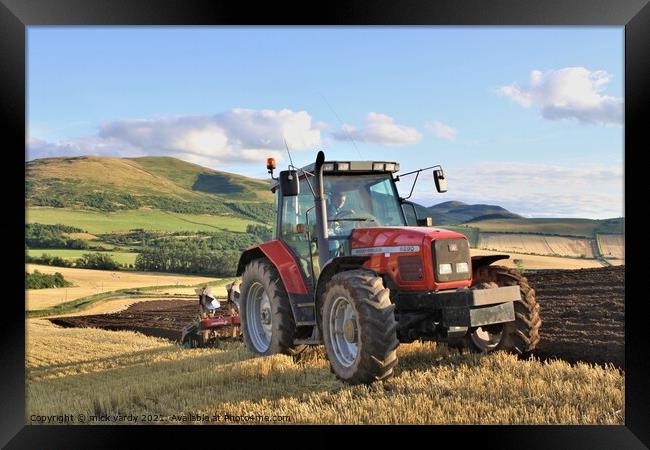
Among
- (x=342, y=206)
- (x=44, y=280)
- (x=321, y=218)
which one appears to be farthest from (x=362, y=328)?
(x=44, y=280)

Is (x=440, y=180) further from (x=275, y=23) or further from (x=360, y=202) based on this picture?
(x=275, y=23)

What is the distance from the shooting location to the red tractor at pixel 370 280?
590 centimetres

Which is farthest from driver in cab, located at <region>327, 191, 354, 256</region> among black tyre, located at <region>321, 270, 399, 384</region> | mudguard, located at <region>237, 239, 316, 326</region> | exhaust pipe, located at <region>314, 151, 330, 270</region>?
mudguard, located at <region>237, 239, 316, 326</region>

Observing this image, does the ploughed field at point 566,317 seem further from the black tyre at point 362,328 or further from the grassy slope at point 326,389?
the black tyre at point 362,328

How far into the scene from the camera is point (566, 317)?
29.7 feet

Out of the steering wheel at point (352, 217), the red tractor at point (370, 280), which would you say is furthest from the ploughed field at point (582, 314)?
the steering wheel at point (352, 217)

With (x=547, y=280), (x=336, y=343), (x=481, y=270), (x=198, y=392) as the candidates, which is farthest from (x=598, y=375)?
(x=547, y=280)

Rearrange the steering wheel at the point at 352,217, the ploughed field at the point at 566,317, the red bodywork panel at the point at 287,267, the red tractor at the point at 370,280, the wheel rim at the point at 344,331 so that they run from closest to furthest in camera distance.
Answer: the red tractor at the point at 370,280 → the wheel rim at the point at 344,331 → the steering wheel at the point at 352,217 → the red bodywork panel at the point at 287,267 → the ploughed field at the point at 566,317

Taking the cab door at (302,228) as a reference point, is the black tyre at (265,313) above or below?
below

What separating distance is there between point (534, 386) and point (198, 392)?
10.8 ft

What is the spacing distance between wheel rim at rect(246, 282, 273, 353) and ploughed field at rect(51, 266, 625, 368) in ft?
4.64

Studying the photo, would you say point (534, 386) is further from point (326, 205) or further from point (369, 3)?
point (369, 3)

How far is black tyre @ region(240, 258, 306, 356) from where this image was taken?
738 cm

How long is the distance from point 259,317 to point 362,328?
2994 mm
